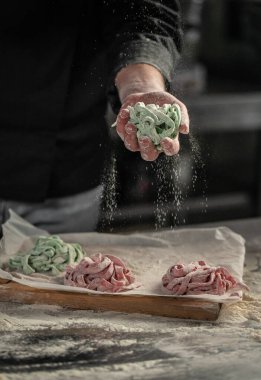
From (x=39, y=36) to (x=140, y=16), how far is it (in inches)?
17.0

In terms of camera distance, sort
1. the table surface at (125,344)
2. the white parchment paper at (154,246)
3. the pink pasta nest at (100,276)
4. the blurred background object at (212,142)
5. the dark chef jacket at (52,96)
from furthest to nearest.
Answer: the blurred background object at (212,142)
the dark chef jacket at (52,96)
the white parchment paper at (154,246)
the pink pasta nest at (100,276)
the table surface at (125,344)

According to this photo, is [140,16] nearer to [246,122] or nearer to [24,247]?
[24,247]

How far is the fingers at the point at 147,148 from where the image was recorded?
93.5 inches

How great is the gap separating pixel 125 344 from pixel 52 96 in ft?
4.17

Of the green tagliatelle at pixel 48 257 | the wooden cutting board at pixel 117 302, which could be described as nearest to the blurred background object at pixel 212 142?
the green tagliatelle at pixel 48 257

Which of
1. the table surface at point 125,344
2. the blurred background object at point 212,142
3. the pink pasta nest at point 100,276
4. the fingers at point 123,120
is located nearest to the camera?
the table surface at point 125,344

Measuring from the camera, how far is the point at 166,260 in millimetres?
2631

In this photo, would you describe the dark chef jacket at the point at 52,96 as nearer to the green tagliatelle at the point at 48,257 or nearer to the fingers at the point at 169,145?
the green tagliatelle at the point at 48,257

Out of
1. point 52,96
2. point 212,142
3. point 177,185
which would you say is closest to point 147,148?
point 52,96

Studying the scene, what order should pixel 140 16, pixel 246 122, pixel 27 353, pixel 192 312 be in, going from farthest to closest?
pixel 246 122
pixel 140 16
pixel 192 312
pixel 27 353

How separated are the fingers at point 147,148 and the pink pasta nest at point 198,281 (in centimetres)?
31

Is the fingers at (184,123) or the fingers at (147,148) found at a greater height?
the fingers at (184,123)

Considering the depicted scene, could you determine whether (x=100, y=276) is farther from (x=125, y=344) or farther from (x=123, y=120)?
(x=123, y=120)

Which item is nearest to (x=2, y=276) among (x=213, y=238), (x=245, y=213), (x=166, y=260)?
(x=166, y=260)
